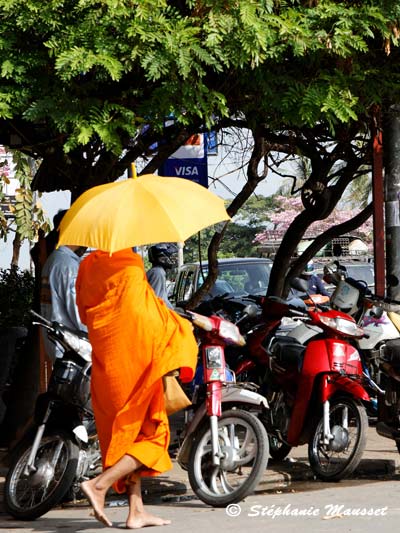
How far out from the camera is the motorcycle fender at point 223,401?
23.9 ft

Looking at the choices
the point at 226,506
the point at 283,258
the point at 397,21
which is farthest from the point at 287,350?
the point at 283,258

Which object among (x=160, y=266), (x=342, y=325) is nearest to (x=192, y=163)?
(x=160, y=266)

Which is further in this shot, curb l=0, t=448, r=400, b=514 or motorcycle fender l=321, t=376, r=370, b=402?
motorcycle fender l=321, t=376, r=370, b=402

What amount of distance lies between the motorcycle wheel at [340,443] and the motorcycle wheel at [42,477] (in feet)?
6.76

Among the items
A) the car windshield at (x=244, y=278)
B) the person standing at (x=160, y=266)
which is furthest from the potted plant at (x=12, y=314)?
the car windshield at (x=244, y=278)

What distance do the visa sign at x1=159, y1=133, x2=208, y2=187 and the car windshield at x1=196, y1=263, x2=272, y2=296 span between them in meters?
1.95

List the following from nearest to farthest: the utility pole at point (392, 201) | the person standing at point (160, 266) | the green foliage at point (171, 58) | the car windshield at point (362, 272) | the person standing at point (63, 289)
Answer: the green foliage at point (171, 58), the person standing at point (63, 289), the person standing at point (160, 266), the utility pole at point (392, 201), the car windshield at point (362, 272)

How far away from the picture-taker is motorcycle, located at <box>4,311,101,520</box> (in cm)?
703

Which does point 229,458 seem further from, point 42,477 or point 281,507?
point 42,477

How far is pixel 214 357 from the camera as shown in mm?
7398

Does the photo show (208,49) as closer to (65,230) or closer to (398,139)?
(65,230)

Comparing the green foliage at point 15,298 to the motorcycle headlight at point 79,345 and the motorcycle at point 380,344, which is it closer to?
the motorcycle at point 380,344

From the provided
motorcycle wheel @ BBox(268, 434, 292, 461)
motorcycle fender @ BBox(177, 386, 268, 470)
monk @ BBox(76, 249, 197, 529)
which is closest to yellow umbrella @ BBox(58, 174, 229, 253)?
monk @ BBox(76, 249, 197, 529)

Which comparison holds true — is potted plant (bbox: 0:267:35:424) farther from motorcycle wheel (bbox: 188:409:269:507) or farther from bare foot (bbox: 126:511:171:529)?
bare foot (bbox: 126:511:171:529)
